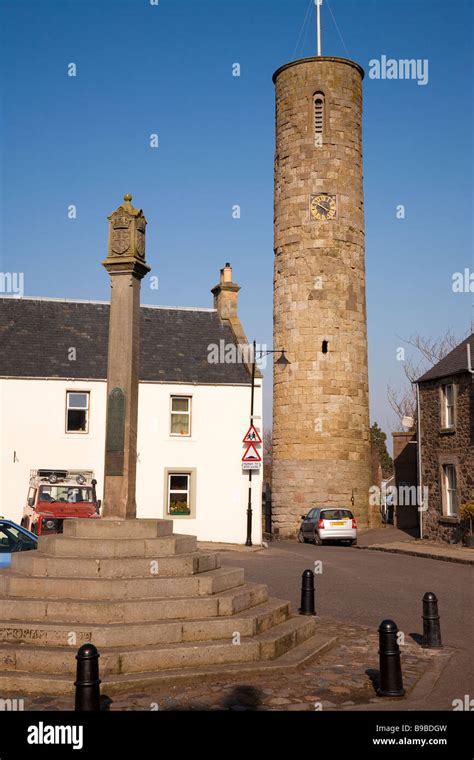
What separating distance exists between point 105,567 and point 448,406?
70.4 feet

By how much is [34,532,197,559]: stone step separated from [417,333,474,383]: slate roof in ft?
63.3

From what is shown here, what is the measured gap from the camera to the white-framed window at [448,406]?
28.1 meters

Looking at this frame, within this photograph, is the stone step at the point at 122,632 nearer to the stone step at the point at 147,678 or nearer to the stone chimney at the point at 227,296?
the stone step at the point at 147,678

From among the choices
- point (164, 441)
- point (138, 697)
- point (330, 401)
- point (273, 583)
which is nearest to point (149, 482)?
point (164, 441)

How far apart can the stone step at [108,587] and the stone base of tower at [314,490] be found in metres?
23.2

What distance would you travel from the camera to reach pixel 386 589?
1535 centimetres

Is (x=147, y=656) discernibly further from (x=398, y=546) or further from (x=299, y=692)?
(x=398, y=546)

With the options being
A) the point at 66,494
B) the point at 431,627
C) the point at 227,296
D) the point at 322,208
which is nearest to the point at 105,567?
the point at 431,627

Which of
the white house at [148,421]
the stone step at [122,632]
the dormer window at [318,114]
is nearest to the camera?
the stone step at [122,632]

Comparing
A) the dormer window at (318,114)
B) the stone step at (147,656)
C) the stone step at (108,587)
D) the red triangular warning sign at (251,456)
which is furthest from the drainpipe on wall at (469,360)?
the stone step at (147,656)

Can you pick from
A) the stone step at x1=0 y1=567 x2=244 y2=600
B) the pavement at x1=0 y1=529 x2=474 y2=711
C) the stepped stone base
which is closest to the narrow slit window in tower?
the pavement at x1=0 y1=529 x2=474 y2=711

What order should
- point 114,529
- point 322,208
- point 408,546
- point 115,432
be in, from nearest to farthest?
point 114,529
point 115,432
point 408,546
point 322,208

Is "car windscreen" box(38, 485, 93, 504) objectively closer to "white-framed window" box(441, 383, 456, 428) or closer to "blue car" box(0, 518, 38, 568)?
"blue car" box(0, 518, 38, 568)
